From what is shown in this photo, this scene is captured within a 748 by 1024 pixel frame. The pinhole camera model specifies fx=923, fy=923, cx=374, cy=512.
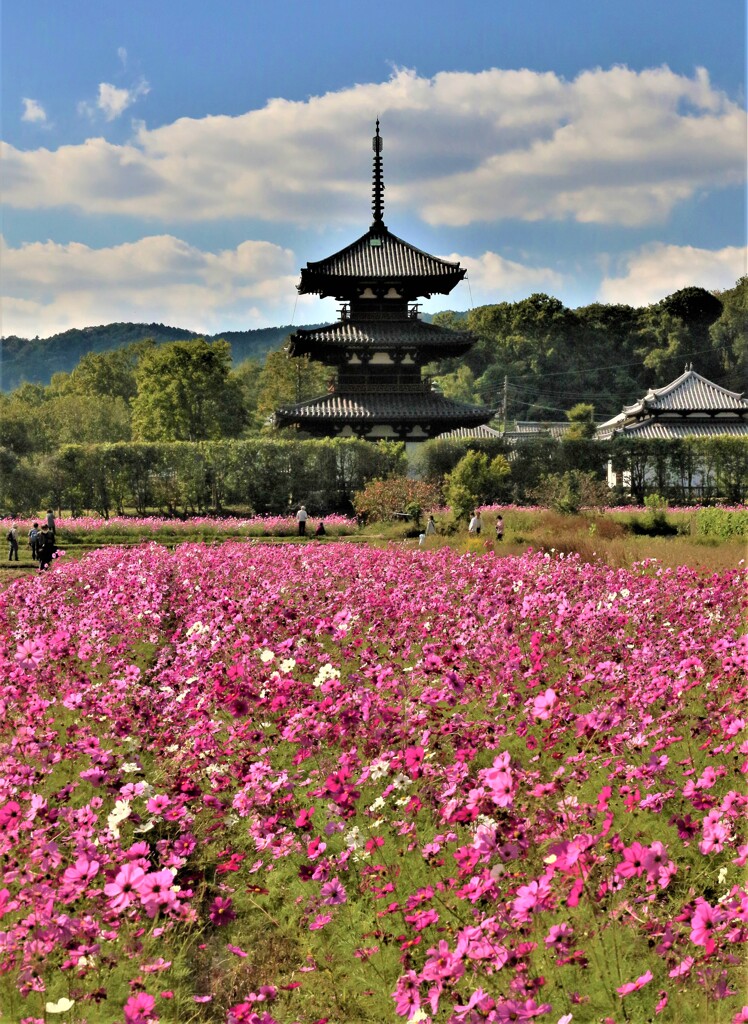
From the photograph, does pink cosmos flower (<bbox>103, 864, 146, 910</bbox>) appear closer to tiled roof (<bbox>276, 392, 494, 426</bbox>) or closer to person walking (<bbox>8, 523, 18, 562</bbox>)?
person walking (<bbox>8, 523, 18, 562</bbox>)

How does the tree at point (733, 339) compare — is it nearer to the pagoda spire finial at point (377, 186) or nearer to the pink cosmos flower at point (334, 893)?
the pagoda spire finial at point (377, 186)

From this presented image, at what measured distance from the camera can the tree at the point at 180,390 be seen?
51.8 metres

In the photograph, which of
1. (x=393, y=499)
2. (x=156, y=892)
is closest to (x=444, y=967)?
(x=156, y=892)

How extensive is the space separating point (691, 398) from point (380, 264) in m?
18.7

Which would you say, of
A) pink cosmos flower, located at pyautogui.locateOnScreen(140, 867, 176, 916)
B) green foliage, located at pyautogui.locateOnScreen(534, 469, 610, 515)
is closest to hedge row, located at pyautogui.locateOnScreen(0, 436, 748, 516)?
green foliage, located at pyautogui.locateOnScreen(534, 469, 610, 515)

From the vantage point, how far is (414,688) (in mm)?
6273

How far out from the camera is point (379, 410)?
37.4m

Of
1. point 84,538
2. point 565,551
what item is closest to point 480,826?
point 565,551

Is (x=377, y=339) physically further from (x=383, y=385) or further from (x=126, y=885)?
(x=126, y=885)

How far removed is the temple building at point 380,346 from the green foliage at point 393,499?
7143 millimetres

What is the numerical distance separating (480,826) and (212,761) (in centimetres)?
218

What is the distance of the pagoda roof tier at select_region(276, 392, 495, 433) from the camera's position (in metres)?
37.1

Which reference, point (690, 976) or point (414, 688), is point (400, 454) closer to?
point (414, 688)

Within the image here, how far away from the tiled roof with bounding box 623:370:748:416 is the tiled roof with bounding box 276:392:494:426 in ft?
45.9
